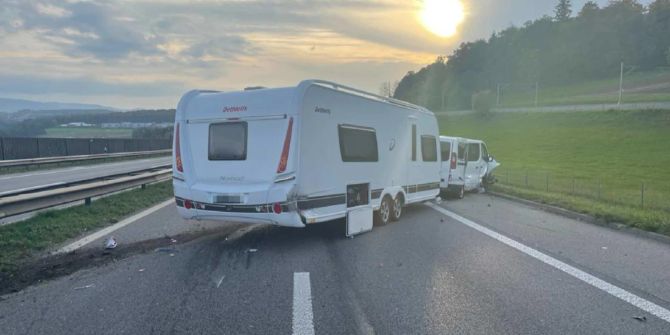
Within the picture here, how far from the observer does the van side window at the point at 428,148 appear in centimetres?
1359

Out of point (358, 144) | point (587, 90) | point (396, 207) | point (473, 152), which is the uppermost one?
point (587, 90)

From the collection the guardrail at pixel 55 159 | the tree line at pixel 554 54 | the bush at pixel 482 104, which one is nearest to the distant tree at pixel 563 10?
the tree line at pixel 554 54

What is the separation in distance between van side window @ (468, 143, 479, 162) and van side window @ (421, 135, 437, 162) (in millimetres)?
4742

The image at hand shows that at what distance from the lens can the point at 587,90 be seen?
123 metres

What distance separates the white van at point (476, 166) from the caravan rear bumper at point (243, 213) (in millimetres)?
11268

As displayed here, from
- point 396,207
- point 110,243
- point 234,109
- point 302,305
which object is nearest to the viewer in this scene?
point 302,305

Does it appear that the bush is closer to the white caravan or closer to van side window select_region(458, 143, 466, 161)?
van side window select_region(458, 143, 466, 161)

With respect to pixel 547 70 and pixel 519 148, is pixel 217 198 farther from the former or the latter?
pixel 547 70

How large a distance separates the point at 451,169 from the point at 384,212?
680 centimetres

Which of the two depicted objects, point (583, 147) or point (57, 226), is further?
point (583, 147)

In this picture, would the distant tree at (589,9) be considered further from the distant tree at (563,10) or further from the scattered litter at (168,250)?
the scattered litter at (168,250)

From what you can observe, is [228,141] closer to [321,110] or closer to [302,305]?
[321,110]

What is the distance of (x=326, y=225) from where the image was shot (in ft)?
37.3

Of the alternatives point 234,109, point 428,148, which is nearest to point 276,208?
point 234,109
